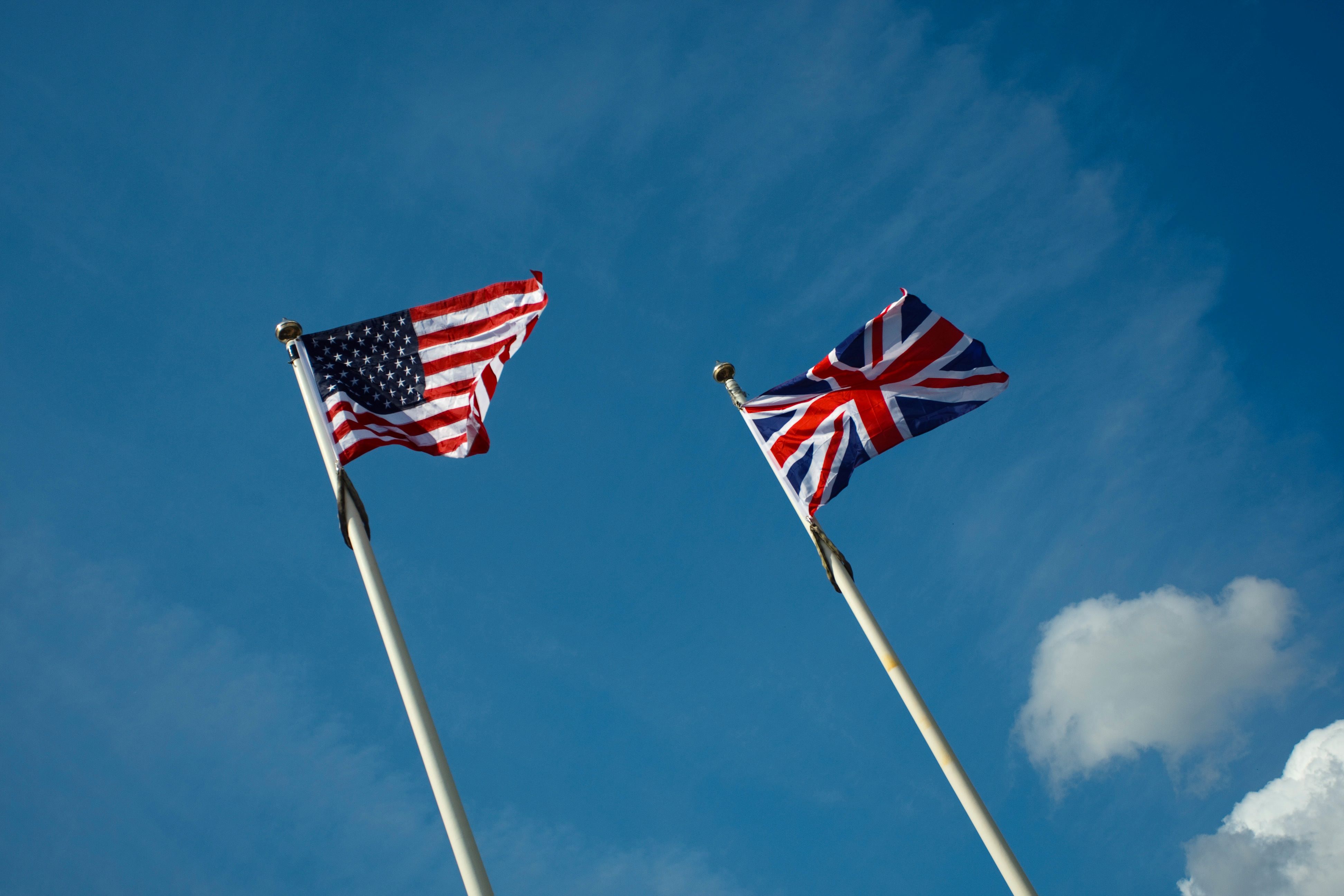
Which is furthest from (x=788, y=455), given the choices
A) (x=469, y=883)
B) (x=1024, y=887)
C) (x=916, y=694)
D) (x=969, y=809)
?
(x=469, y=883)

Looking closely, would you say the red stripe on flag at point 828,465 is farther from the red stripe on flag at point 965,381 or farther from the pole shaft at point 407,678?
the pole shaft at point 407,678

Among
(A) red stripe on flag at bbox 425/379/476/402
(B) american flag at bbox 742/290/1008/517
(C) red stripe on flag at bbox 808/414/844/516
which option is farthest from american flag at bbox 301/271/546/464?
(C) red stripe on flag at bbox 808/414/844/516

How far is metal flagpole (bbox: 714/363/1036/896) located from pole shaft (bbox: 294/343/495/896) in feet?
26.6

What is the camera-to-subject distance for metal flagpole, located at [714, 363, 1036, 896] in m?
15.7

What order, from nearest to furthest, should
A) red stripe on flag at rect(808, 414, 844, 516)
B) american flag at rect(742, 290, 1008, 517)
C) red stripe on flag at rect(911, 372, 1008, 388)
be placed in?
1. red stripe on flag at rect(808, 414, 844, 516)
2. american flag at rect(742, 290, 1008, 517)
3. red stripe on flag at rect(911, 372, 1008, 388)

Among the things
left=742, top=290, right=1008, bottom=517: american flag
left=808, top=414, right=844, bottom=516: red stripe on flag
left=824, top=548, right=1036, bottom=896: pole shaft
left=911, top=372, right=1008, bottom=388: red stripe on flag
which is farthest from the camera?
left=911, top=372, right=1008, bottom=388: red stripe on flag

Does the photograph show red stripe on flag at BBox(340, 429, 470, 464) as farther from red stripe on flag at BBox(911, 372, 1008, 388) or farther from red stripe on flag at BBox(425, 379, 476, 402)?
red stripe on flag at BBox(911, 372, 1008, 388)

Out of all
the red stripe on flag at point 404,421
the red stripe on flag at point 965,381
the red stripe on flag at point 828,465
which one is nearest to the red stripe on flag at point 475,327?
the red stripe on flag at point 404,421

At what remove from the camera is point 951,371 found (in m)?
21.0

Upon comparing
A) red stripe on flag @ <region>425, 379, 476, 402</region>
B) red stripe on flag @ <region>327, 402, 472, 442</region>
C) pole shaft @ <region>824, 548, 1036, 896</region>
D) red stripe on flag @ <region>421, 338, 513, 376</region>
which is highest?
red stripe on flag @ <region>421, 338, 513, 376</region>

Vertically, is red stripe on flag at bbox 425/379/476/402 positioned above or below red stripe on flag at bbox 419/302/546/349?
below

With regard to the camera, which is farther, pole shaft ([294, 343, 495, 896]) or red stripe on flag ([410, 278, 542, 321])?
red stripe on flag ([410, 278, 542, 321])

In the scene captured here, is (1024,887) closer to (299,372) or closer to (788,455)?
(788,455)

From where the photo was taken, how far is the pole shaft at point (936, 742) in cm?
1567
